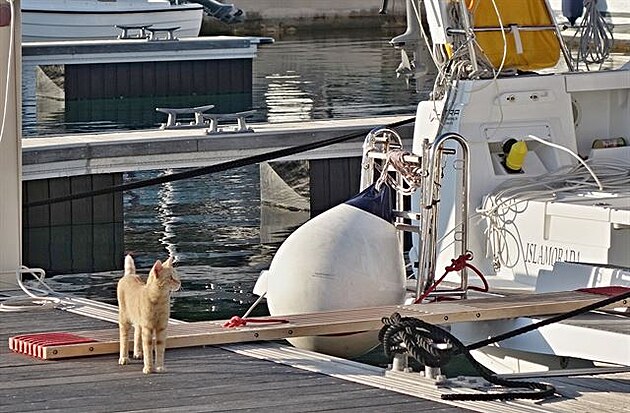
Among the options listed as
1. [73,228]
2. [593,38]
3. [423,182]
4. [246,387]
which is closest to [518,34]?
[593,38]

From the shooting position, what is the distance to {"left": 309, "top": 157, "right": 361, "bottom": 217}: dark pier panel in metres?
13.9

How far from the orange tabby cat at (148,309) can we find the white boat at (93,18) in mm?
26585

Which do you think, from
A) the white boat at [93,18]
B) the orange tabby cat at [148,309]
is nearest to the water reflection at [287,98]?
the white boat at [93,18]

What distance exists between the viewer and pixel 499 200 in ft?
26.9

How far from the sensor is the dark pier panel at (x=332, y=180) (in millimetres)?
13914

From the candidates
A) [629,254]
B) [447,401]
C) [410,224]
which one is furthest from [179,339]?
[629,254]

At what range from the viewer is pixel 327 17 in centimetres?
4944

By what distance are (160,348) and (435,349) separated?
3.46ft

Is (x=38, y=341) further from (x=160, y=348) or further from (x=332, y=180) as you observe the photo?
(x=332, y=180)

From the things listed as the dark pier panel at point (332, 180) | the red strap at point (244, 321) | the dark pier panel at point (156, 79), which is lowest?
the red strap at point (244, 321)

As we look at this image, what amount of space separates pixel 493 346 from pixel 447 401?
2.36m

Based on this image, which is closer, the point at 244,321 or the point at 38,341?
the point at 38,341

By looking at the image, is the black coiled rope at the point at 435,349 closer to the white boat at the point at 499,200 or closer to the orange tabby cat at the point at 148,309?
the orange tabby cat at the point at 148,309

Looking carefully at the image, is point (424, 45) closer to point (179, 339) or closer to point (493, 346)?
→ point (493, 346)
